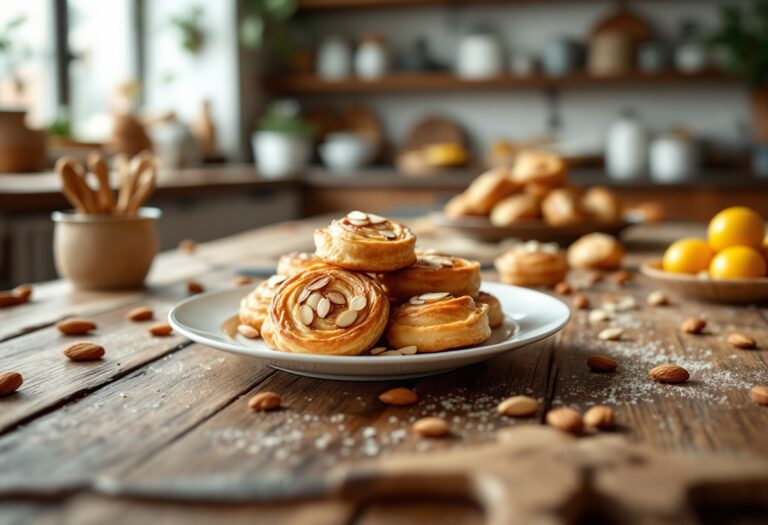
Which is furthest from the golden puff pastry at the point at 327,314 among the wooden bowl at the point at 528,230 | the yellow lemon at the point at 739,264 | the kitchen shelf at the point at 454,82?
the kitchen shelf at the point at 454,82

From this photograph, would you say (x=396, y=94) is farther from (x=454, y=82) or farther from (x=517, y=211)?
(x=517, y=211)

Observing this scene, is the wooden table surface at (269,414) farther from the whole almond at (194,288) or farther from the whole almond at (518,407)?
the whole almond at (194,288)

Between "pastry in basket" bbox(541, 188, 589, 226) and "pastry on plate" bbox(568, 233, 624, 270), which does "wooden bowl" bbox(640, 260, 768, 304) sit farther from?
"pastry in basket" bbox(541, 188, 589, 226)

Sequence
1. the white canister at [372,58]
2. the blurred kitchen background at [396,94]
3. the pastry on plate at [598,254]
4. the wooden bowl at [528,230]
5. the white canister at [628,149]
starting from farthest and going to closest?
the white canister at [372,58] → the white canister at [628,149] → the blurred kitchen background at [396,94] → the wooden bowl at [528,230] → the pastry on plate at [598,254]

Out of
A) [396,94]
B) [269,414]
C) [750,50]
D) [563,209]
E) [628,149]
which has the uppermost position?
[750,50]

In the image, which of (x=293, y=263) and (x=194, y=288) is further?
(x=194, y=288)

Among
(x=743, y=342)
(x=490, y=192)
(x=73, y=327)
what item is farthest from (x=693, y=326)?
(x=490, y=192)
